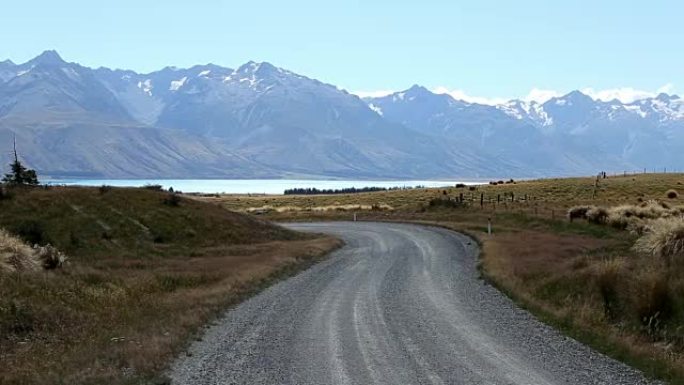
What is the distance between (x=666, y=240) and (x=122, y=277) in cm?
1816

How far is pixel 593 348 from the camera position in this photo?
13.3 meters

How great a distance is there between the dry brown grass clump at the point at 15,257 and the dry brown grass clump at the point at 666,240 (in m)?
19.7

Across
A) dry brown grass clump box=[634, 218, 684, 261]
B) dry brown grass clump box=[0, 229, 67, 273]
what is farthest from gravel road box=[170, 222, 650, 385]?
dry brown grass clump box=[0, 229, 67, 273]

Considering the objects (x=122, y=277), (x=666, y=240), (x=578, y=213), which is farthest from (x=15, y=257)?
(x=578, y=213)

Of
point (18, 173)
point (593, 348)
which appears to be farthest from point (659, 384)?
point (18, 173)

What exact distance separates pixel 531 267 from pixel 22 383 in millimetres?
18654

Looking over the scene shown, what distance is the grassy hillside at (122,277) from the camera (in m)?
12.2

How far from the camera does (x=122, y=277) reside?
23.2 m

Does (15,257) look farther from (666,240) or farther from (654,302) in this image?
(666,240)

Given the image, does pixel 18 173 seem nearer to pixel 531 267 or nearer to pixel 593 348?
pixel 531 267

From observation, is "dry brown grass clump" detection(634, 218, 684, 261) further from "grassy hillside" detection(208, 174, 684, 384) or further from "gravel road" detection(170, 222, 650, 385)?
"gravel road" detection(170, 222, 650, 385)

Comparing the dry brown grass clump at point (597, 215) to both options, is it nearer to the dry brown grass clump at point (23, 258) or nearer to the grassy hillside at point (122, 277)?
the grassy hillside at point (122, 277)

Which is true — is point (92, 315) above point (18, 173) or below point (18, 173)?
below

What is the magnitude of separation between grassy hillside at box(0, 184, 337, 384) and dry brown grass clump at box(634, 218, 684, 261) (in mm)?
13309
